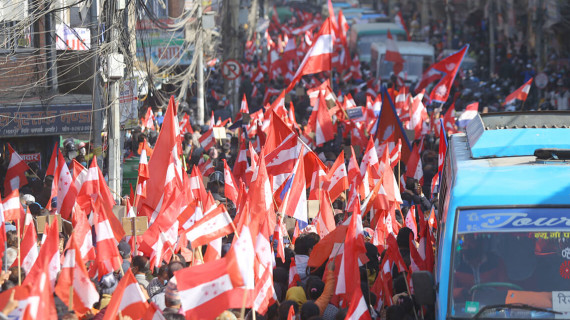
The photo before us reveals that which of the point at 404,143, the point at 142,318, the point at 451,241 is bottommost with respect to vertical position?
the point at 404,143

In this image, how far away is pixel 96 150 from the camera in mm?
13961

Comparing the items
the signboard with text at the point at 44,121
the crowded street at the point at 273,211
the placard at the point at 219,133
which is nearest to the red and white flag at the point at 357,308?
the crowded street at the point at 273,211

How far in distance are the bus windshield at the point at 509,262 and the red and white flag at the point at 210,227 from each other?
2.02 m

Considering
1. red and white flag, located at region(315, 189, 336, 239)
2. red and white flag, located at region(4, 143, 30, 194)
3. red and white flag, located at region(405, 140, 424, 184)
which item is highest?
red and white flag, located at region(315, 189, 336, 239)

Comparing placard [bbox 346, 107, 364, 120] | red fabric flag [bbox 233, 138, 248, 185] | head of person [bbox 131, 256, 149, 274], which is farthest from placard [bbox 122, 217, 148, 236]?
placard [bbox 346, 107, 364, 120]

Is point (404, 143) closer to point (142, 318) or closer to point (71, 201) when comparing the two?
point (71, 201)

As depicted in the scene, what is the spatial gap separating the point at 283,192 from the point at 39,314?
578cm

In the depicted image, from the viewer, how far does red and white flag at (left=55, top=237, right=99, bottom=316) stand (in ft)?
24.6

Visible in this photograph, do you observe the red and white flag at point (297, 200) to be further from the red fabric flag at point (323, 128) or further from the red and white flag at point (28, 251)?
the red fabric flag at point (323, 128)

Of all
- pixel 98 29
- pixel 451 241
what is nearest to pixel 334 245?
pixel 451 241

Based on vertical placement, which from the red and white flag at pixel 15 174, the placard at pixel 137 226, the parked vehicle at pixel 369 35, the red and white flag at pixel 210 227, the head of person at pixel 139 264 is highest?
the red and white flag at pixel 210 227

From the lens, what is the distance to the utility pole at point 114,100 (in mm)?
13008

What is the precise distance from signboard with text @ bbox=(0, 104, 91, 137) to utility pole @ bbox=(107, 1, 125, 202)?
235cm

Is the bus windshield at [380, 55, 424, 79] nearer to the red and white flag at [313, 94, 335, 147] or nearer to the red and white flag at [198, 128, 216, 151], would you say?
the red and white flag at [198, 128, 216, 151]
